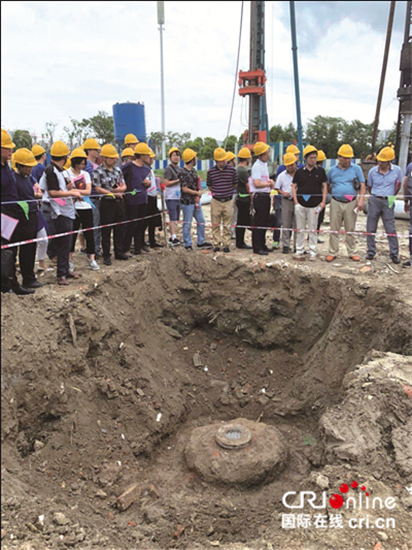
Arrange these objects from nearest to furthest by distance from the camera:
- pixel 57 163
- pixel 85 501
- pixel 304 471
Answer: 1. pixel 85 501
2. pixel 304 471
3. pixel 57 163

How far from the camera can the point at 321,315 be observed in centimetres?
720

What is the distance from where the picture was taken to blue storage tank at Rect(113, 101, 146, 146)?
14.3 meters

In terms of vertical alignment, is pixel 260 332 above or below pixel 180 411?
above

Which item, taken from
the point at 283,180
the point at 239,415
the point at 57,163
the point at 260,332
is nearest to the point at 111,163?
the point at 57,163

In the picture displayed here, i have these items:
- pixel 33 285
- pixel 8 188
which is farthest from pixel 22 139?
pixel 8 188

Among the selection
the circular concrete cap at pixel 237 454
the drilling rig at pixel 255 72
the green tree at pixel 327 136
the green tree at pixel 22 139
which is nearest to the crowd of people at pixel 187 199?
the circular concrete cap at pixel 237 454

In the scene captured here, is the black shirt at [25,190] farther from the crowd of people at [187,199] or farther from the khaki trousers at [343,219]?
the khaki trousers at [343,219]

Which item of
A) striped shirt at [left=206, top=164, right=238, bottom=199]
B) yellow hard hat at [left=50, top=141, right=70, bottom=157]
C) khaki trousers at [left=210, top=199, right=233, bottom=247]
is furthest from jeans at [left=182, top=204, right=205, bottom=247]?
yellow hard hat at [left=50, top=141, right=70, bottom=157]

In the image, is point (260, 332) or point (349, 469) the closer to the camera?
point (349, 469)

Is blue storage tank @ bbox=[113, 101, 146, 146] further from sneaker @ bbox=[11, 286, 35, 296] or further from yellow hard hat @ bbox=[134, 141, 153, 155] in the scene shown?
sneaker @ bbox=[11, 286, 35, 296]

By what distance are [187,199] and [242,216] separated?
1.24m

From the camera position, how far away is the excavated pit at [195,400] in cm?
410

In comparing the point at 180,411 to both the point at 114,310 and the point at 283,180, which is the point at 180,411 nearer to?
the point at 114,310

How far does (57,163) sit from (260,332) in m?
4.38
